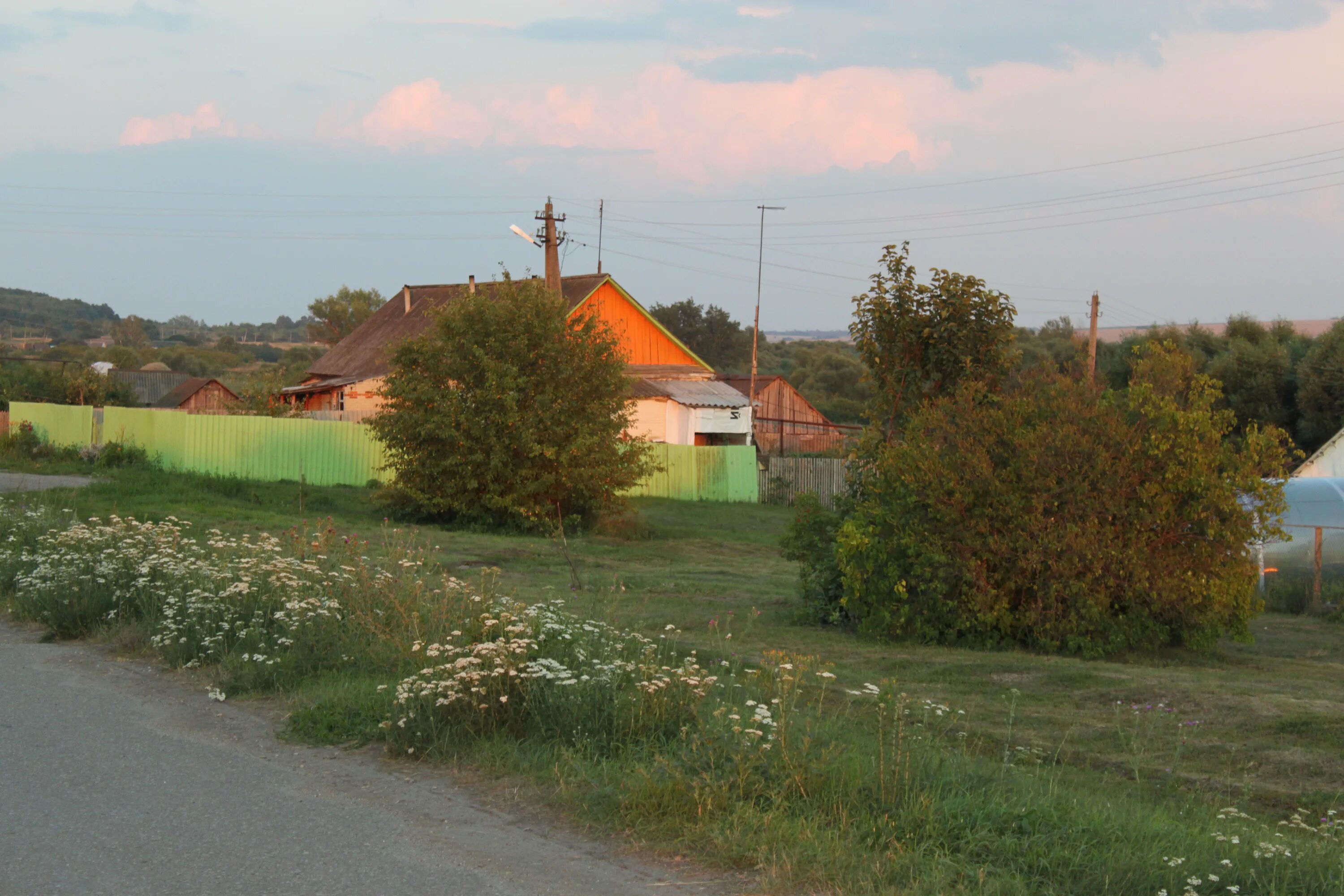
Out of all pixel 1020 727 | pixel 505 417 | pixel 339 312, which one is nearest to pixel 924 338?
pixel 1020 727

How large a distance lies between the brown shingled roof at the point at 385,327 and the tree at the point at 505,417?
17524 millimetres

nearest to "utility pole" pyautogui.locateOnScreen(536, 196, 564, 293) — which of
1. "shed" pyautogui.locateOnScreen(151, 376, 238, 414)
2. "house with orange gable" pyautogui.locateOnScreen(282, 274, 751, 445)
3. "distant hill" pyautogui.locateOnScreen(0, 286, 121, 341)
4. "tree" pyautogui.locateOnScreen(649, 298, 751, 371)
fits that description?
"house with orange gable" pyautogui.locateOnScreen(282, 274, 751, 445)

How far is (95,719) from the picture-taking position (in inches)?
297

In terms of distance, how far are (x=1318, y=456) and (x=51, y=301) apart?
184 metres

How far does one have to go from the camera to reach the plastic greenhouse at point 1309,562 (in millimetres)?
15852

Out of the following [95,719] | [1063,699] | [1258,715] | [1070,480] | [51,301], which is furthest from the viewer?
[51,301]

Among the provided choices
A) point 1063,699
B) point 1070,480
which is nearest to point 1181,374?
point 1070,480

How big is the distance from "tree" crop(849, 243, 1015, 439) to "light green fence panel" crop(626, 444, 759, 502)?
856 inches

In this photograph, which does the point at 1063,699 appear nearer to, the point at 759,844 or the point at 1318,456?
the point at 759,844

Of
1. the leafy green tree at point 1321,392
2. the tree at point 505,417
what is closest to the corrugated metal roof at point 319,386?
the tree at point 505,417

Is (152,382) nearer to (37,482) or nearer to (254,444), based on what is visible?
(254,444)

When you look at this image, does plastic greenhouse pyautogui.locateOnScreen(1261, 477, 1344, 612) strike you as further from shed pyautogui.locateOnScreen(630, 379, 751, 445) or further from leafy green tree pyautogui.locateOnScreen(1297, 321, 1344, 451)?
leafy green tree pyautogui.locateOnScreen(1297, 321, 1344, 451)

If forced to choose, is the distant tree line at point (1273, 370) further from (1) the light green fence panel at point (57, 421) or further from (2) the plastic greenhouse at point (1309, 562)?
(1) the light green fence panel at point (57, 421)

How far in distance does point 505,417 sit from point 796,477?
13.6m
